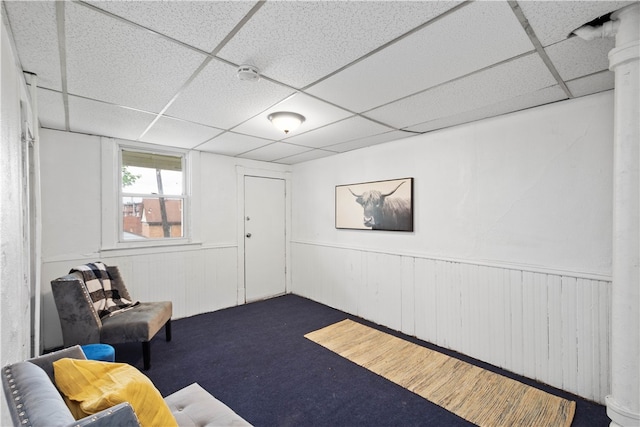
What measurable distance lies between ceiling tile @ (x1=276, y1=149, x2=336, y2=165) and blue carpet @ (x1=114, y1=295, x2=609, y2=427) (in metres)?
2.36

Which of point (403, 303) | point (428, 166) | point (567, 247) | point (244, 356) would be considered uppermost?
point (428, 166)

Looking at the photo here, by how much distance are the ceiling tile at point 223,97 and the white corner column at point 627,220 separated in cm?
180

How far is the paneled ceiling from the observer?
4.26ft

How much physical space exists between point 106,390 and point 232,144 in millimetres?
3057

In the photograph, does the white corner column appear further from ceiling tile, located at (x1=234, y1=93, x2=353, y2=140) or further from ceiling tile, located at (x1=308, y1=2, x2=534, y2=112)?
ceiling tile, located at (x1=234, y1=93, x2=353, y2=140)

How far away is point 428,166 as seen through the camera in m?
3.27

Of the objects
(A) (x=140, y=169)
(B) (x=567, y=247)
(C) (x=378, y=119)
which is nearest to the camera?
(B) (x=567, y=247)

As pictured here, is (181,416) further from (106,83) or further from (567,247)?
(567,247)

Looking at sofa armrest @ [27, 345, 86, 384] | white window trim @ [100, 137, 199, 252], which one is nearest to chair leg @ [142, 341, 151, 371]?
sofa armrest @ [27, 345, 86, 384]

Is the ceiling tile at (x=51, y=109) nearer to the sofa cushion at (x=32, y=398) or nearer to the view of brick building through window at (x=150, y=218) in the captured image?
the view of brick building through window at (x=150, y=218)

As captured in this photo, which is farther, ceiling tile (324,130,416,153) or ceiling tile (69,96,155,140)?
ceiling tile (324,130,416,153)

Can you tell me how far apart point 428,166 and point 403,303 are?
165 cm

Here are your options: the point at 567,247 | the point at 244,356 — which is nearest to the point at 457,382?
the point at 567,247

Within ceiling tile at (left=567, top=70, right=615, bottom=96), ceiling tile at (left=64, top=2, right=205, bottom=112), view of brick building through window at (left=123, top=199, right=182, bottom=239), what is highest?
ceiling tile at (left=567, top=70, right=615, bottom=96)
